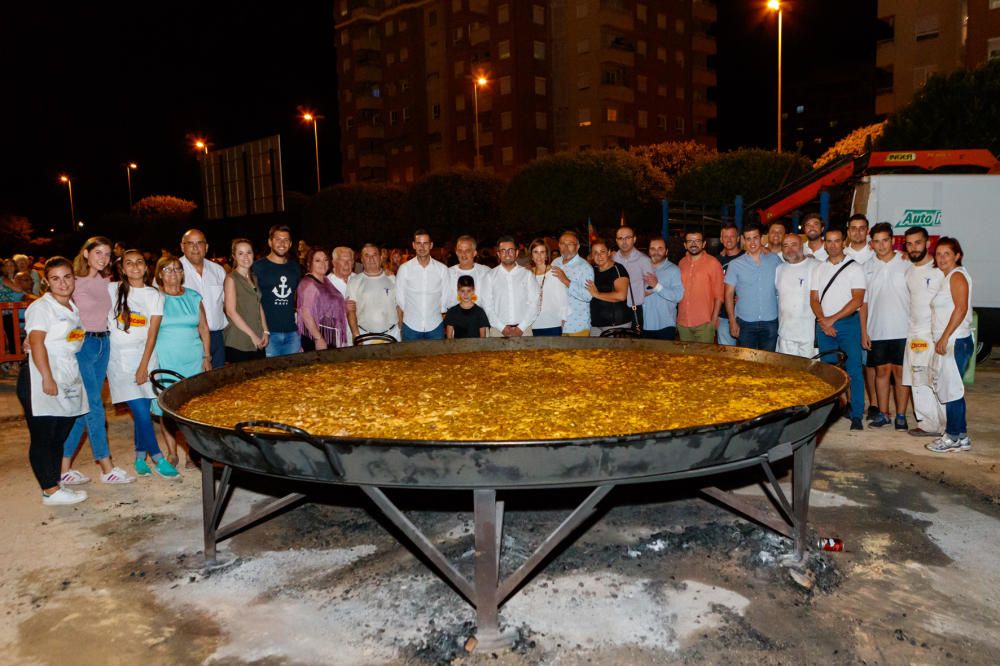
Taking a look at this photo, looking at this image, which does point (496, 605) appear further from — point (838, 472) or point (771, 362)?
point (838, 472)

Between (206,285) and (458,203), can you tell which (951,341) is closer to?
(206,285)

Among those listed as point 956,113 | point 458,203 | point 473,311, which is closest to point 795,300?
point 473,311

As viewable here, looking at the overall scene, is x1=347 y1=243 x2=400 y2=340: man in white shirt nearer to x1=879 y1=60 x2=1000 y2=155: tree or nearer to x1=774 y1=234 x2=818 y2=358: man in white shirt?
x1=774 y1=234 x2=818 y2=358: man in white shirt

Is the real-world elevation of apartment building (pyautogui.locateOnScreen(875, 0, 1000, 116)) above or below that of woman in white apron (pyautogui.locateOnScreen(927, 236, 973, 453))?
above

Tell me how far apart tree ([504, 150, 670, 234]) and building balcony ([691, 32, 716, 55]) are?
102 ft

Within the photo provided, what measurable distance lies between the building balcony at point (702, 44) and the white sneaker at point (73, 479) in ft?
209

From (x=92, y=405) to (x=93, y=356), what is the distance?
42cm

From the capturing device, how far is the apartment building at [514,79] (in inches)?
2041

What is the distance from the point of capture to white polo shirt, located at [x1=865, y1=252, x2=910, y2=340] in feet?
22.3

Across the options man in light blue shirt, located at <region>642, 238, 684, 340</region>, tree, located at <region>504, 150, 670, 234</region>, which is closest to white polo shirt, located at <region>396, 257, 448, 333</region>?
man in light blue shirt, located at <region>642, 238, 684, 340</region>

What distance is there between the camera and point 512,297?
7.12 meters

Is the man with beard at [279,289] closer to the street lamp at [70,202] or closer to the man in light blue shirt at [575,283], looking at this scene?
the man in light blue shirt at [575,283]

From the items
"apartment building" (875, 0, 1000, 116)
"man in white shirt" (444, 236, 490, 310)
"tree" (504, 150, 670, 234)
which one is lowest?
"man in white shirt" (444, 236, 490, 310)

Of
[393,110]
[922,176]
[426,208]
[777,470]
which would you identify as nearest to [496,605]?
[777,470]
